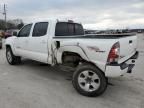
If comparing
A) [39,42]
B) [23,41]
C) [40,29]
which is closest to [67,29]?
[40,29]

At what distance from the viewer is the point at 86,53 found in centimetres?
473

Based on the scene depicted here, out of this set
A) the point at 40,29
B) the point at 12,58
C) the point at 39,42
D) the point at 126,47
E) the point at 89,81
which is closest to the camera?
the point at 126,47

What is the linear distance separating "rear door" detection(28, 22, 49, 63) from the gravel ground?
0.74 meters

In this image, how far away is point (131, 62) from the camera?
507cm

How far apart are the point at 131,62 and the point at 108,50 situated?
111 centimetres

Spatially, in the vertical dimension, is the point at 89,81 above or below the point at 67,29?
below

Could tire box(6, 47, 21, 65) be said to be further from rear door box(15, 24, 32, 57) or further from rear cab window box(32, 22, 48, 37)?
rear cab window box(32, 22, 48, 37)

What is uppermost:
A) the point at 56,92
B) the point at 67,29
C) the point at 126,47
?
the point at 67,29

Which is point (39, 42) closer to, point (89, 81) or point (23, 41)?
point (23, 41)

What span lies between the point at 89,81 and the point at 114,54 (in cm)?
99

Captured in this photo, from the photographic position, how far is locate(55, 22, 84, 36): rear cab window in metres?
6.13

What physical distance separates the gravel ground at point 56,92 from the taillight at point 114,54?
A: 1.00m

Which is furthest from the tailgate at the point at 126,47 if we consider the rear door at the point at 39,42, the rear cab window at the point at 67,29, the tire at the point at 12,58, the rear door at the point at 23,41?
the tire at the point at 12,58

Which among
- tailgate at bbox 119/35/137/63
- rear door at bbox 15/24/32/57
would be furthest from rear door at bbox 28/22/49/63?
tailgate at bbox 119/35/137/63
